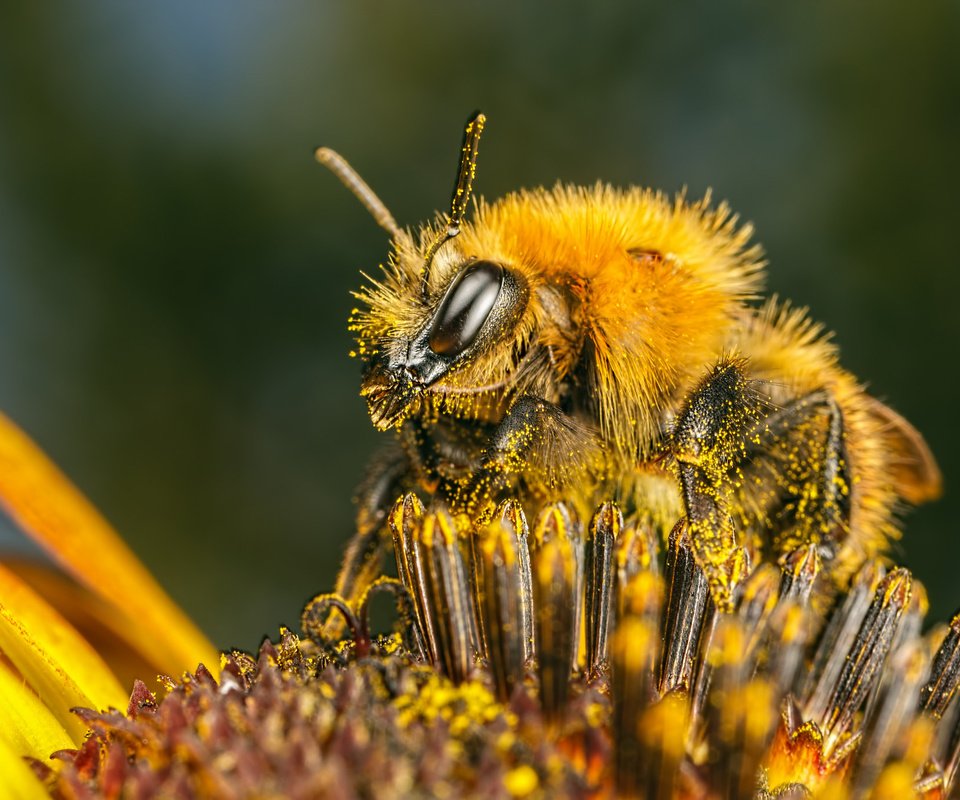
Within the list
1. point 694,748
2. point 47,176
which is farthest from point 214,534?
point 694,748

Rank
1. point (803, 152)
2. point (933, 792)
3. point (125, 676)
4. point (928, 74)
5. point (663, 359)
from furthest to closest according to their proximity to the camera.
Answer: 1. point (803, 152)
2. point (928, 74)
3. point (125, 676)
4. point (663, 359)
5. point (933, 792)

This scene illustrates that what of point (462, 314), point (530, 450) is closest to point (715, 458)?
point (530, 450)

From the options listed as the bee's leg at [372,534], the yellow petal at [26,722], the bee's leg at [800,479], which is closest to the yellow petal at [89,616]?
the yellow petal at [26,722]

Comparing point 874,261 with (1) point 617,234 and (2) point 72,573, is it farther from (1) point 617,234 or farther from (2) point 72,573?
(2) point 72,573

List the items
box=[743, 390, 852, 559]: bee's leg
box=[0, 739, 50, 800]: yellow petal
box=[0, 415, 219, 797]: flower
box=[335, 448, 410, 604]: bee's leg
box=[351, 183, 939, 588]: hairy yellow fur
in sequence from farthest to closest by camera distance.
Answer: box=[335, 448, 410, 604]: bee's leg
box=[743, 390, 852, 559]: bee's leg
box=[351, 183, 939, 588]: hairy yellow fur
box=[0, 415, 219, 797]: flower
box=[0, 739, 50, 800]: yellow petal

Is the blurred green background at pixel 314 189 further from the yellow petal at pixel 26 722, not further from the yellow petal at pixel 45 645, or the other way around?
the yellow petal at pixel 26 722

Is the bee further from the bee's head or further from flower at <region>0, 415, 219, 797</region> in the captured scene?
flower at <region>0, 415, 219, 797</region>

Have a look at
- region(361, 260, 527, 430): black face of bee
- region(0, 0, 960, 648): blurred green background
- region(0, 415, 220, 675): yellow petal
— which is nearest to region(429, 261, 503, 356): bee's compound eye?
region(361, 260, 527, 430): black face of bee
